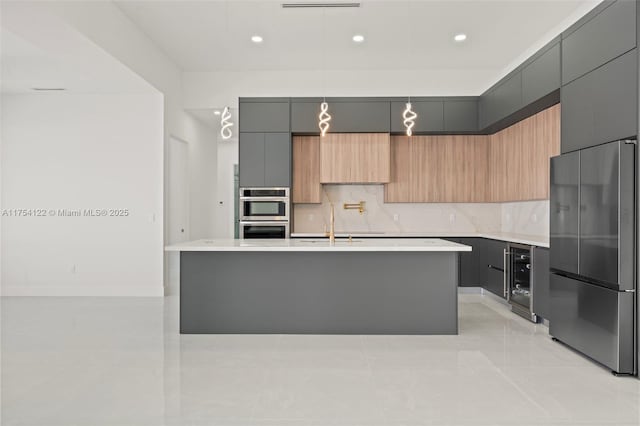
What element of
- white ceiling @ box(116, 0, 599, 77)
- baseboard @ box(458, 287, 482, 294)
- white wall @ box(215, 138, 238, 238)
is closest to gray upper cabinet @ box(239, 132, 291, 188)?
white ceiling @ box(116, 0, 599, 77)

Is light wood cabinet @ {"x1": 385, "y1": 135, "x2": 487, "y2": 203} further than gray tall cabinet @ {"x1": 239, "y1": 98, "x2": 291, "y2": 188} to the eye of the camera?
Yes

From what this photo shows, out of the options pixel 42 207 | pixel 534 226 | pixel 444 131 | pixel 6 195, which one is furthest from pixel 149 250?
pixel 534 226

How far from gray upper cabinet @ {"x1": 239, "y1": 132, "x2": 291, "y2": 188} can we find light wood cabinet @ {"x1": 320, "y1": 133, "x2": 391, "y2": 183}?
1.79ft

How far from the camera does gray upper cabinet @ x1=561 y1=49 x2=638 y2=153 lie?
10.1 feet

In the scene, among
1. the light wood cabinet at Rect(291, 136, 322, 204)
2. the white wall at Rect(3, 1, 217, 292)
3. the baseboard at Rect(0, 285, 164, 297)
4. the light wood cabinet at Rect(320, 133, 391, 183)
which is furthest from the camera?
the light wood cabinet at Rect(291, 136, 322, 204)

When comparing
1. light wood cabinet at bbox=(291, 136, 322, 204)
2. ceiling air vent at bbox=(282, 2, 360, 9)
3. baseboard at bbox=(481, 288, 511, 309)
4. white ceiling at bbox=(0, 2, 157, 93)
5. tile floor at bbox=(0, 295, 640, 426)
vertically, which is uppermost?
ceiling air vent at bbox=(282, 2, 360, 9)

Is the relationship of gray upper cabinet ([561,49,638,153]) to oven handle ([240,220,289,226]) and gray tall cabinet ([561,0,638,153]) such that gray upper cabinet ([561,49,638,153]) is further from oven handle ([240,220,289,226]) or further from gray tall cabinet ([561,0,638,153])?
oven handle ([240,220,289,226])

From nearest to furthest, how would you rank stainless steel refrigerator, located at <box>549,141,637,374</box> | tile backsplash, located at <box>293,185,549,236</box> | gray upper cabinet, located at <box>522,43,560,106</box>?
stainless steel refrigerator, located at <box>549,141,637,374</box> → gray upper cabinet, located at <box>522,43,560,106</box> → tile backsplash, located at <box>293,185,549,236</box>

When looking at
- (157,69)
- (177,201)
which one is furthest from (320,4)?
(177,201)

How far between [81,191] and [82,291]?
140 centimetres

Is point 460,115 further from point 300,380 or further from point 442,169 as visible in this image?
point 300,380

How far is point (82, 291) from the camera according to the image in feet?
20.4

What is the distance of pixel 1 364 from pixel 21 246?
11.3 ft

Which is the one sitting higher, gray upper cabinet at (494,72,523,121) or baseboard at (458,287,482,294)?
gray upper cabinet at (494,72,523,121)
